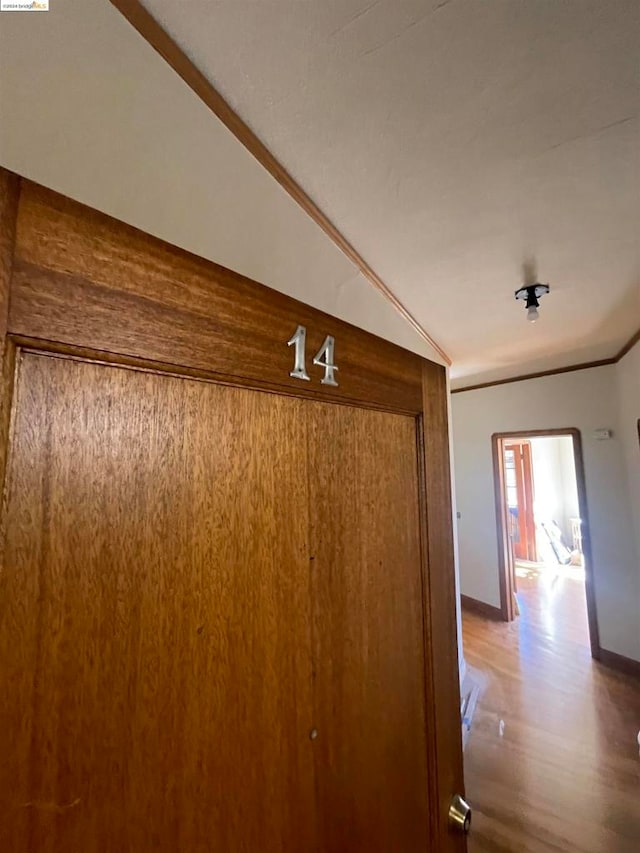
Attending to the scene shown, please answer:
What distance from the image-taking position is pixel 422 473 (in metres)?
0.85

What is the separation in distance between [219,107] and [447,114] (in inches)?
18.4

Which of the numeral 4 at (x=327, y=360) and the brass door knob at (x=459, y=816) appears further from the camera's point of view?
the brass door knob at (x=459, y=816)

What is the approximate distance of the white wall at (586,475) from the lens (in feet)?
9.93

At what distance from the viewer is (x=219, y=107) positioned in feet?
2.37

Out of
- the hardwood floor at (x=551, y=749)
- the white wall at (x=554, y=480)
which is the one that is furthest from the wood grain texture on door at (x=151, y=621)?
the white wall at (x=554, y=480)

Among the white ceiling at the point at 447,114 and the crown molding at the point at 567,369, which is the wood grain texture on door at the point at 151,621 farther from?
the crown molding at the point at 567,369

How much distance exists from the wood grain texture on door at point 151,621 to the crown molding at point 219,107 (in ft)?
1.79

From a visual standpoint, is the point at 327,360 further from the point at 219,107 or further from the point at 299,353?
the point at 219,107

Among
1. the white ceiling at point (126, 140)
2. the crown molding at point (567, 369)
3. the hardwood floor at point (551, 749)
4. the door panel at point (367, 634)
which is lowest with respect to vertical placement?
the hardwood floor at point (551, 749)

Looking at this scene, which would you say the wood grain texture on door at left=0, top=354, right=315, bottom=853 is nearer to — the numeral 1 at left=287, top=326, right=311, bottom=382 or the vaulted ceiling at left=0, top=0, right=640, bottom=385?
the numeral 1 at left=287, top=326, right=311, bottom=382

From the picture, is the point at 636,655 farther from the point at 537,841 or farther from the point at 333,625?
the point at 333,625

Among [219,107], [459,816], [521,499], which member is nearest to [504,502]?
[521,499]

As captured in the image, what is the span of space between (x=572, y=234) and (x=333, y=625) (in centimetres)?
147

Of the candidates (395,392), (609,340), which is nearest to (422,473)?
(395,392)
